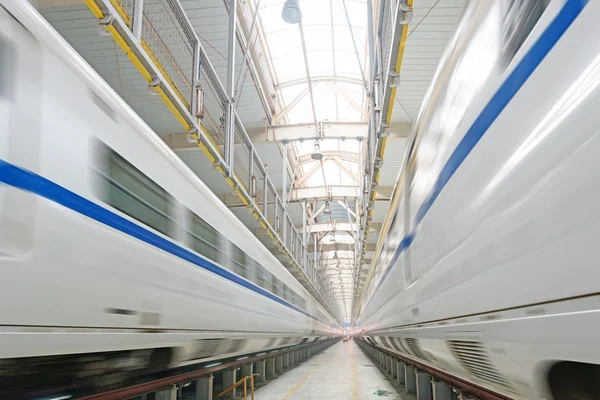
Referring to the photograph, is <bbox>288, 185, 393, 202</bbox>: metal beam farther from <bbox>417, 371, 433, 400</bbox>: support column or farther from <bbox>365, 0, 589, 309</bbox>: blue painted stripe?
<bbox>365, 0, 589, 309</bbox>: blue painted stripe

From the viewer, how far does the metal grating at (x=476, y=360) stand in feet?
8.94

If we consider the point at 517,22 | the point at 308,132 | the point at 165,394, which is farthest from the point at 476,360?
the point at 308,132

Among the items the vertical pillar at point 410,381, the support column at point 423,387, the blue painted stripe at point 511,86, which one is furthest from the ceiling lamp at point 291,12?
the vertical pillar at point 410,381

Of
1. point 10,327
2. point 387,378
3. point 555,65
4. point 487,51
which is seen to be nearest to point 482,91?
point 487,51

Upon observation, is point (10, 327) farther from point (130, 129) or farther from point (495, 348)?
point (495, 348)

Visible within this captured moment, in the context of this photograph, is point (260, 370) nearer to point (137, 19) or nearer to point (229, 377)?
point (229, 377)

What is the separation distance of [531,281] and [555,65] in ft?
2.69

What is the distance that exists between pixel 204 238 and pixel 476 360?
121 inches

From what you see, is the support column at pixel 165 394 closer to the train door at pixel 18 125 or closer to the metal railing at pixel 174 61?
the metal railing at pixel 174 61

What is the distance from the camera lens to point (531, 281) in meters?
1.91

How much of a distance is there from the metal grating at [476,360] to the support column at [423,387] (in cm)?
431

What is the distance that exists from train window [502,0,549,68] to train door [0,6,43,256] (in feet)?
7.45

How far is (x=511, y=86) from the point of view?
2.16 meters

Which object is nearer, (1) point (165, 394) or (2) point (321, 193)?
(1) point (165, 394)
